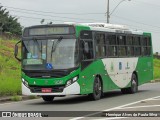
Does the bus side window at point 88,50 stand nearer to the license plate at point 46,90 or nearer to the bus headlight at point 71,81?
the bus headlight at point 71,81

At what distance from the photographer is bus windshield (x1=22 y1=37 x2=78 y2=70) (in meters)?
19.0

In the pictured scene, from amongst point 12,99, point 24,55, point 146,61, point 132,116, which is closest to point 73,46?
point 24,55

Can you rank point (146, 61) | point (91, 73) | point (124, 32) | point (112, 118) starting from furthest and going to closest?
point (146, 61), point (124, 32), point (91, 73), point (112, 118)

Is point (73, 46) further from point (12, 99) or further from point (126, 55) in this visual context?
point (126, 55)

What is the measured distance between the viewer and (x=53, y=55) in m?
19.0

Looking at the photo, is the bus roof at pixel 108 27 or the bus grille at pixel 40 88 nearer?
the bus grille at pixel 40 88

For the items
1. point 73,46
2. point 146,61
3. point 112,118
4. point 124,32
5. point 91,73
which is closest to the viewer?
point 112,118

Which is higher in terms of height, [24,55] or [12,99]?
[24,55]

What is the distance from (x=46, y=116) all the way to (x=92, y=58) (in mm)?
6116

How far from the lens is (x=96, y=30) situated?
69.7 feet

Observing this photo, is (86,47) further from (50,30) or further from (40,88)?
(40,88)

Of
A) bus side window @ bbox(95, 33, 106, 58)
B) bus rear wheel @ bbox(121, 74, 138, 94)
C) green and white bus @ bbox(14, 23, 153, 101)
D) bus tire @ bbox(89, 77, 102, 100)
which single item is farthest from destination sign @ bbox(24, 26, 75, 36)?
bus rear wheel @ bbox(121, 74, 138, 94)

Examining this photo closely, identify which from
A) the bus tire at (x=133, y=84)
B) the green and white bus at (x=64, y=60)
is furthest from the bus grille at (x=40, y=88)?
the bus tire at (x=133, y=84)

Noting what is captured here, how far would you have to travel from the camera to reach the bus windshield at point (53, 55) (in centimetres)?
1903
